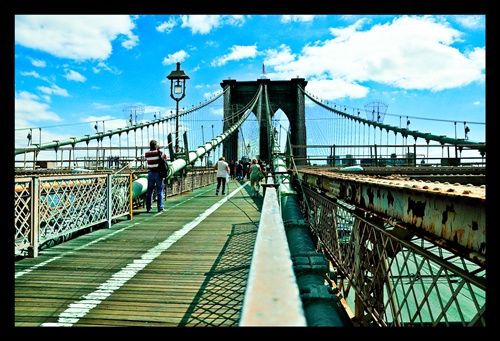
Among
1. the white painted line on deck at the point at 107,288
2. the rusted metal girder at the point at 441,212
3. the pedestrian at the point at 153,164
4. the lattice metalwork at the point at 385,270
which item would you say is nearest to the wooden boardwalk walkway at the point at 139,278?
the white painted line on deck at the point at 107,288

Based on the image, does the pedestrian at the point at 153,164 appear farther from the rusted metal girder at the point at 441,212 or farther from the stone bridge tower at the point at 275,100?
the stone bridge tower at the point at 275,100

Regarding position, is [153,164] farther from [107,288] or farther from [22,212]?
[107,288]

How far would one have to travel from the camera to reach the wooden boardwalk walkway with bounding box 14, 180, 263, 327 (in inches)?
96.3

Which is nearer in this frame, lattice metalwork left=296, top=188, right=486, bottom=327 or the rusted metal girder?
the rusted metal girder

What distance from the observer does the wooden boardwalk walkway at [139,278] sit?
8.02ft

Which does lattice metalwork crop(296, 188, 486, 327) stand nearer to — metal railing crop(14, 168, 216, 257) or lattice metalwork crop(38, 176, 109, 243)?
metal railing crop(14, 168, 216, 257)

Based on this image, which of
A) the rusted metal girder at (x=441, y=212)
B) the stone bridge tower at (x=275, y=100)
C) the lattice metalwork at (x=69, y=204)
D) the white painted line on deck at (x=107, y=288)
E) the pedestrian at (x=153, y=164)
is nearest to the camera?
the rusted metal girder at (x=441, y=212)

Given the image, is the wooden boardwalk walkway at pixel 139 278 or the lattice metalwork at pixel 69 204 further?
the lattice metalwork at pixel 69 204

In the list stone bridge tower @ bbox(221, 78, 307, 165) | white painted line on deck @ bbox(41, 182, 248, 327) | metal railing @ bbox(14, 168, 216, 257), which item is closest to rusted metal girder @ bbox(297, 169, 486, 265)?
white painted line on deck @ bbox(41, 182, 248, 327)
